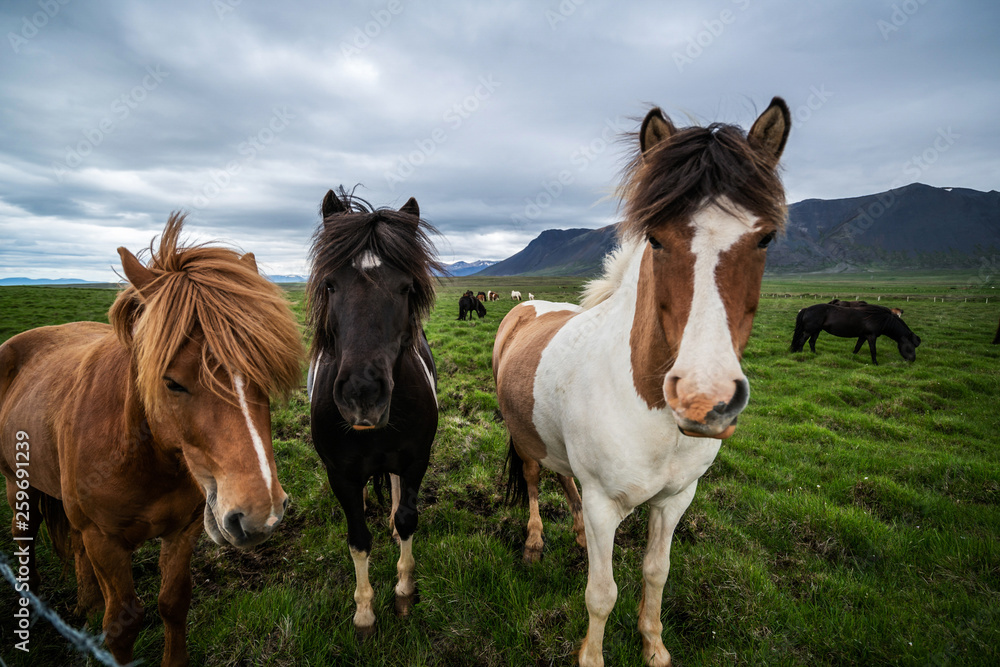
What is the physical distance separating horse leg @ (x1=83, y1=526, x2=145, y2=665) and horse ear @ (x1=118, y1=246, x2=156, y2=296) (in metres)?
1.49

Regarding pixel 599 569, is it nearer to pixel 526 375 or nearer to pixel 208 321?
pixel 526 375

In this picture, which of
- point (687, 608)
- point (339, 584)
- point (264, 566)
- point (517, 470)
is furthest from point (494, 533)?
point (264, 566)

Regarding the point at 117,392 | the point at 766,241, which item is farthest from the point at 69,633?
the point at 766,241

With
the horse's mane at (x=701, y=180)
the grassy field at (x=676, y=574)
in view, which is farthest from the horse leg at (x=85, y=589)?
the horse's mane at (x=701, y=180)

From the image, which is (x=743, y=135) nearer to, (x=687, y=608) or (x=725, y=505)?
(x=687, y=608)

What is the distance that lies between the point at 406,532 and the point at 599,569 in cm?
163

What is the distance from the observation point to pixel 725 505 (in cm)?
427

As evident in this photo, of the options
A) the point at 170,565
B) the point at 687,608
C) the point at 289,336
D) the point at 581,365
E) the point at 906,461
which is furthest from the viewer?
the point at 906,461

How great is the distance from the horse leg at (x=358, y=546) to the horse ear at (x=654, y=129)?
3036mm

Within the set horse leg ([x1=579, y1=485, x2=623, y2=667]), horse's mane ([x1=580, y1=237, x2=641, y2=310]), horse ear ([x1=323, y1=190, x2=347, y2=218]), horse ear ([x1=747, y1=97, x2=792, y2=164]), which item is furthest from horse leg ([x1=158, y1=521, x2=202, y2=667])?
horse ear ([x1=747, y1=97, x2=792, y2=164])

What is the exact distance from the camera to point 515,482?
4.27 metres

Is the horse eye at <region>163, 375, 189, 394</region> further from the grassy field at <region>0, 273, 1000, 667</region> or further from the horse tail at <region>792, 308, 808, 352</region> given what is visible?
the horse tail at <region>792, 308, 808, 352</region>

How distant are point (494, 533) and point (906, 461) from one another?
5720 mm

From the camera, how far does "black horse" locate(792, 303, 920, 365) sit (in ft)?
40.6
